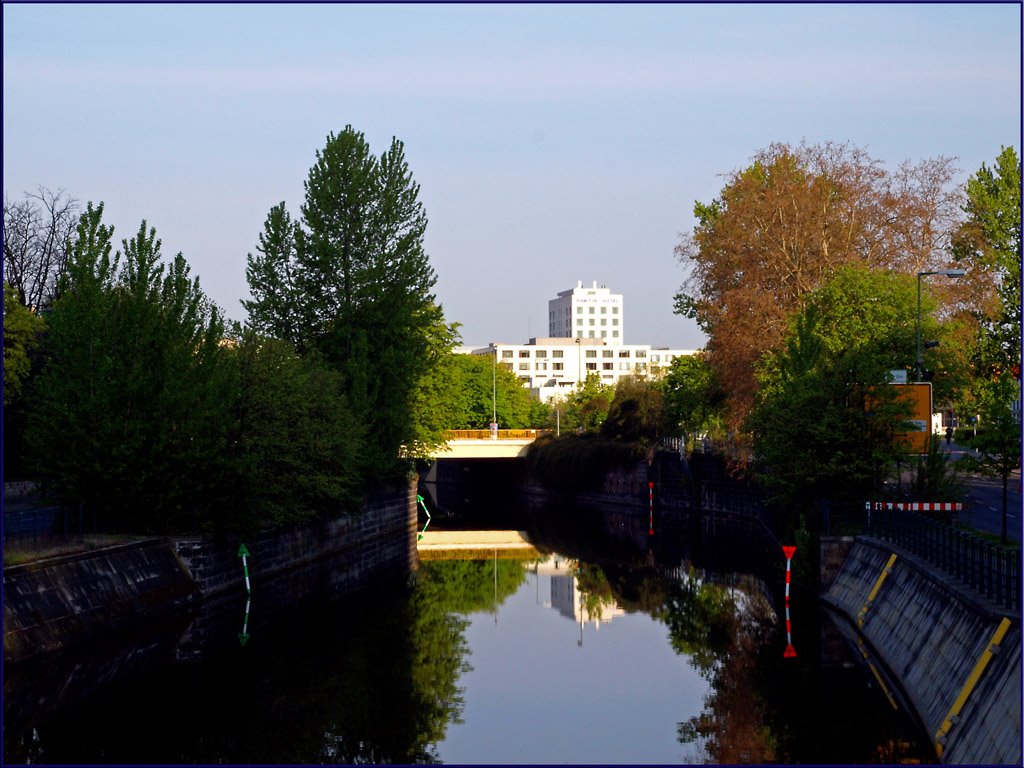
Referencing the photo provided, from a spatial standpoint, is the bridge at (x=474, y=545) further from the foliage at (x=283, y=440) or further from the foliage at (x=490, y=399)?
the foliage at (x=490, y=399)

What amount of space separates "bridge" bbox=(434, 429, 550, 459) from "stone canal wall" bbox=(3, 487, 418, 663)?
40.9 meters

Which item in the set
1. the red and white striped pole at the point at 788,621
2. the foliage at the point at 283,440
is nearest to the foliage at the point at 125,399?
the foliage at the point at 283,440

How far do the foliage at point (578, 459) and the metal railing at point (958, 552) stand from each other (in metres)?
55.4

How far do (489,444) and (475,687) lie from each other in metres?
77.4

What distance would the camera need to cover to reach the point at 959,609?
2694 centimetres

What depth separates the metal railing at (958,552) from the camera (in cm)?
2444

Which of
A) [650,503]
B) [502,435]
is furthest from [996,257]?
[502,435]

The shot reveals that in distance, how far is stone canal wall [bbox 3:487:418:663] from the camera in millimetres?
33594

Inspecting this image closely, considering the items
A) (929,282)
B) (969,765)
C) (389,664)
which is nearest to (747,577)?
(929,282)

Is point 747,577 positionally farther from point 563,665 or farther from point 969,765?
point 969,765

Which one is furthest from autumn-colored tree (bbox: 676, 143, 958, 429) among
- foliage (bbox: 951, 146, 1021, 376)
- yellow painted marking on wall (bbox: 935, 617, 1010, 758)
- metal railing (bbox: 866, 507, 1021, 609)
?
yellow painted marking on wall (bbox: 935, 617, 1010, 758)

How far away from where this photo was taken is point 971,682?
23688 millimetres

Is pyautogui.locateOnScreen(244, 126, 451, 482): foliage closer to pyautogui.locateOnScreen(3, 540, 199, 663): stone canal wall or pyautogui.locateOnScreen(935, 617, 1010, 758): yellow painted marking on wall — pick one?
pyautogui.locateOnScreen(3, 540, 199, 663): stone canal wall

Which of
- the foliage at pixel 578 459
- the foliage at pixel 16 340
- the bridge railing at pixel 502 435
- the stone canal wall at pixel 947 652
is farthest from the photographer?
the bridge railing at pixel 502 435
